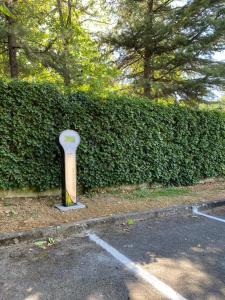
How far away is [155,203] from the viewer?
18.5 ft

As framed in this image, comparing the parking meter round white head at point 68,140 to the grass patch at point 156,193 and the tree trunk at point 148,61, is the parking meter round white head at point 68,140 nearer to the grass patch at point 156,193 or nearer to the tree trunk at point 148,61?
the grass patch at point 156,193

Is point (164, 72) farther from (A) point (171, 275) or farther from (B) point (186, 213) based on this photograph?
(A) point (171, 275)

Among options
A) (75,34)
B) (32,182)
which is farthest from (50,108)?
(75,34)

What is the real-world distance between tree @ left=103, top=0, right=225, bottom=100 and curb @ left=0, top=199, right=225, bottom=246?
18.7 ft

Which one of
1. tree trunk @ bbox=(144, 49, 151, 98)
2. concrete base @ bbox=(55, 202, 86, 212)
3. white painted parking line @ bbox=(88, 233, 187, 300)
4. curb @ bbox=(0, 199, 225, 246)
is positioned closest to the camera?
white painted parking line @ bbox=(88, 233, 187, 300)

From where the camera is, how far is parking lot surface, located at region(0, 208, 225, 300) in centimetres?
252

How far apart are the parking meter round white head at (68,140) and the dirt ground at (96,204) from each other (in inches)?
44.8

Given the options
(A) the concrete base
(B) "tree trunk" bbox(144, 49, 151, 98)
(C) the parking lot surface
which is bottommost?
(C) the parking lot surface

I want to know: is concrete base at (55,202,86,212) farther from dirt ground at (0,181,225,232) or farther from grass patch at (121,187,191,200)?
grass patch at (121,187,191,200)

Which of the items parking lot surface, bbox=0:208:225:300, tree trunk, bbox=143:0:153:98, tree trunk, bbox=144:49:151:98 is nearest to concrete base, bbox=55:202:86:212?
parking lot surface, bbox=0:208:225:300

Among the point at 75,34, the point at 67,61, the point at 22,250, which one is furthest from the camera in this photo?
the point at 75,34

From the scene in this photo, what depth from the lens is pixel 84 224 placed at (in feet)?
13.9

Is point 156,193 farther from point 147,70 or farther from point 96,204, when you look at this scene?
point 147,70

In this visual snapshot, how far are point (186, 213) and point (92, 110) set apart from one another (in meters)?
2.92
